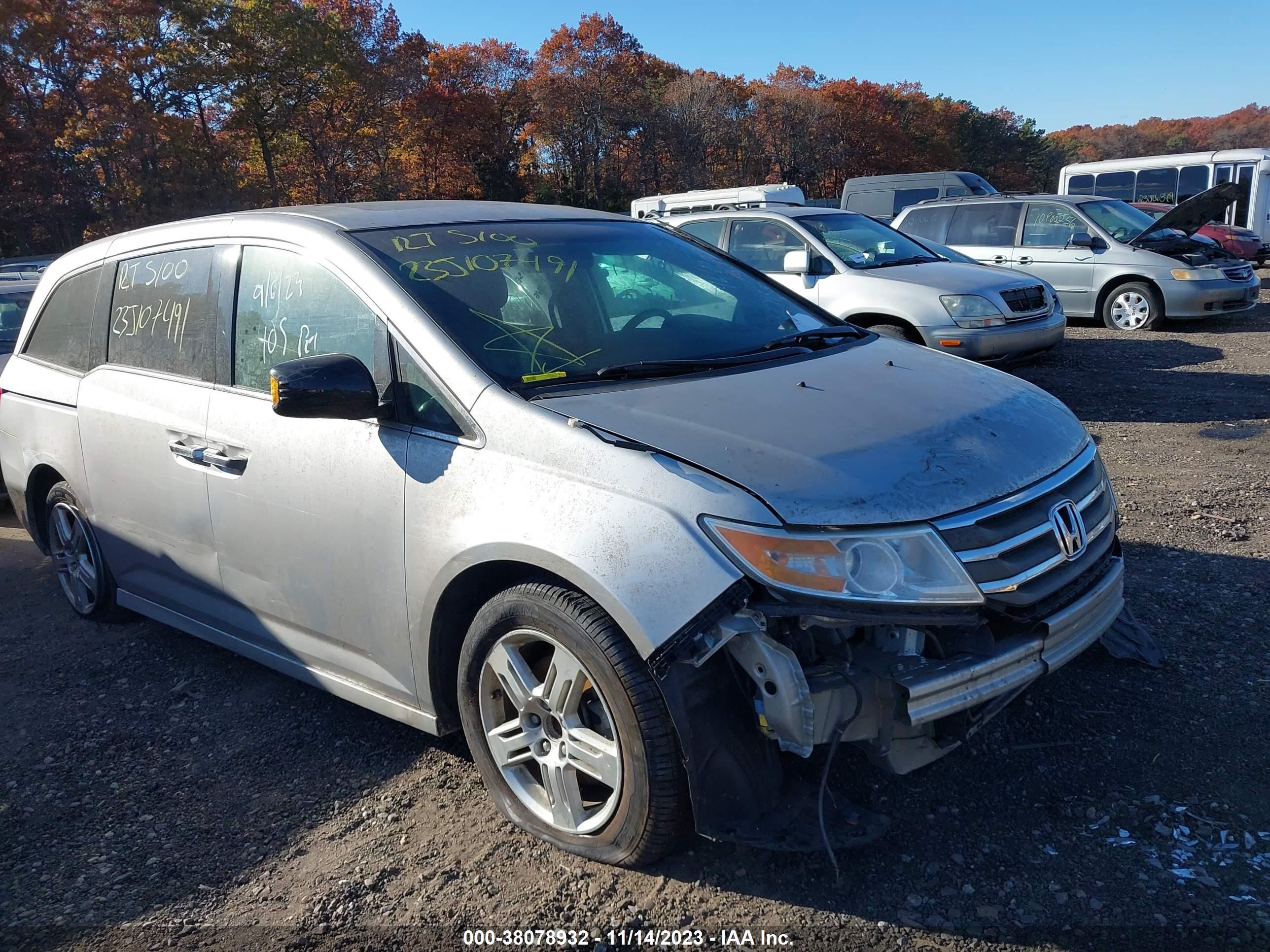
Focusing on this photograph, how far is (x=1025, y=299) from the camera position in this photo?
356 inches

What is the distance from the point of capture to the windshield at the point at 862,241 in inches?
368

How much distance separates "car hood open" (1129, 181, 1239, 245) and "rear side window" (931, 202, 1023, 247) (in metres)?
1.49

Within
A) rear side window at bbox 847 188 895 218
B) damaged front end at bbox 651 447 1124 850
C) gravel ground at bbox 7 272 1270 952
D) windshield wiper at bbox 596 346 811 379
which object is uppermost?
rear side window at bbox 847 188 895 218

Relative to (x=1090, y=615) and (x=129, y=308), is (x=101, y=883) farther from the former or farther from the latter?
(x=1090, y=615)

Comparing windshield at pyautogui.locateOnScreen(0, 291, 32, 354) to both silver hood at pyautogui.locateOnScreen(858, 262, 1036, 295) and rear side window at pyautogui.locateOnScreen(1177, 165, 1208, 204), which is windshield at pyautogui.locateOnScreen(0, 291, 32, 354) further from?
rear side window at pyautogui.locateOnScreen(1177, 165, 1208, 204)

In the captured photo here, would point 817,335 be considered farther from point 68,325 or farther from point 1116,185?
point 1116,185

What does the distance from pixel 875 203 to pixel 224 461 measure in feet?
73.7

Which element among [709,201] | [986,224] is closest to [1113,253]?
[986,224]

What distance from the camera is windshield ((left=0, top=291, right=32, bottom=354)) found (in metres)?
7.89

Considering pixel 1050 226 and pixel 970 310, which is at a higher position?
pixel 1050 226

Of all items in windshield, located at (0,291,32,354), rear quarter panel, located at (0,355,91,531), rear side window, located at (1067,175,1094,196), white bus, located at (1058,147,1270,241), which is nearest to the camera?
rear quarter panel, located at (0,355,91,531)

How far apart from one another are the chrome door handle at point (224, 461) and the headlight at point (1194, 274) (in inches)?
473

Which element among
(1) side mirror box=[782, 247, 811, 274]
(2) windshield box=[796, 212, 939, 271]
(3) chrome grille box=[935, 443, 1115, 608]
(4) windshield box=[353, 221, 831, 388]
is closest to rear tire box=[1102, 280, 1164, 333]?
(2) windshield box=[796, 212, 939, 271]

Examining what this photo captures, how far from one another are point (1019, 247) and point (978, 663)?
12.0 m
